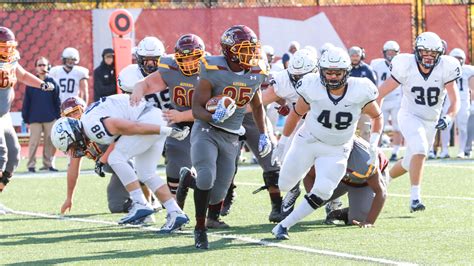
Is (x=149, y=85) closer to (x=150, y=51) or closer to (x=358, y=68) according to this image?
(x=150, y=51)

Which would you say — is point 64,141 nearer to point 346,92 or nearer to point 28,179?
point 346,92

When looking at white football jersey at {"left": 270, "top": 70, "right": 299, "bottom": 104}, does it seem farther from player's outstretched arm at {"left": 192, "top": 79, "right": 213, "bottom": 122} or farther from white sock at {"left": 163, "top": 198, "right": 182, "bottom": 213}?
player's outstretched arm at {"left": 192, "top": 79, "right": 213, "bottom": 122}

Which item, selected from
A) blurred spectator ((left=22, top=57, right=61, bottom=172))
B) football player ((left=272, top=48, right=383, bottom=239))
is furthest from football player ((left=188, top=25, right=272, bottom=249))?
blurred spectator ((left=22, top=57, right=61, bottom=172))

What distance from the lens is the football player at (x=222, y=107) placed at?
7.79 metres

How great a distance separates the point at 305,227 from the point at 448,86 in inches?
88.6

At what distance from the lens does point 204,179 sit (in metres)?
7.76

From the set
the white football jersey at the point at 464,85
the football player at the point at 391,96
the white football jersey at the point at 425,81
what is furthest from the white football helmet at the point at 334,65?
the white football jersey at the point at 464,85

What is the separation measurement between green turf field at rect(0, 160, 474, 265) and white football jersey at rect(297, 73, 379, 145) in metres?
0.73

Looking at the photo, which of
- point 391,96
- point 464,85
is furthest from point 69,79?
point 464,85

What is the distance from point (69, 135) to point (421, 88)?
3294mm

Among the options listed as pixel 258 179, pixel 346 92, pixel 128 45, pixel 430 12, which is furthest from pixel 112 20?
pixel 346 92

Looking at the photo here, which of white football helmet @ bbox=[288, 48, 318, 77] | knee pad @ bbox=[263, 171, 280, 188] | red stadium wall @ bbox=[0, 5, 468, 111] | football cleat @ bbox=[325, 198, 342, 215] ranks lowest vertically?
football cleat @ bbox=[325, 198, 342, 215]

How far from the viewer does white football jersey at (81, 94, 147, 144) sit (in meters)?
8.65

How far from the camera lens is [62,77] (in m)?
16.5
